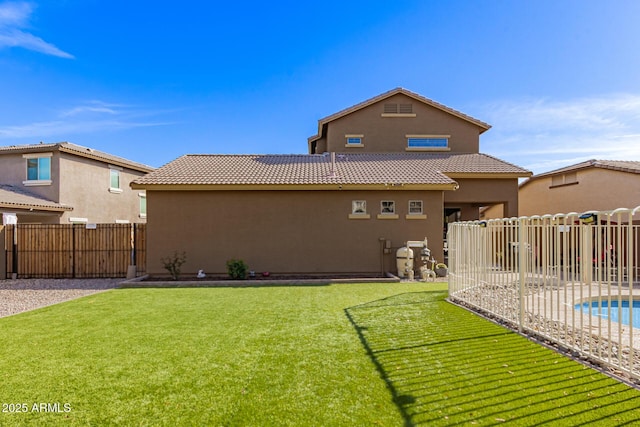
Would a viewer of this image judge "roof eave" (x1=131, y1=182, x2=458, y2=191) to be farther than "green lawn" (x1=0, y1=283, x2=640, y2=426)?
Yes

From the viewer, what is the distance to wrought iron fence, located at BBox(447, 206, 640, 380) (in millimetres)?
4281

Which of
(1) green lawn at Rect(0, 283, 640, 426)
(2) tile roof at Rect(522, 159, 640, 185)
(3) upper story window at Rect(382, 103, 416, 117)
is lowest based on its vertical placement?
(1) green lawn at Rect(0, 283, 640, 426)

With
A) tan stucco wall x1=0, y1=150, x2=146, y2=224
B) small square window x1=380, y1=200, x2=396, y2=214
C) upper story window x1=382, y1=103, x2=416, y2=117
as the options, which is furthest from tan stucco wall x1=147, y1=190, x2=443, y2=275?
tan stucco wall x1=0, y1=150, x2=146, y2=224

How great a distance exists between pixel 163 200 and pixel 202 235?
77.4 inches

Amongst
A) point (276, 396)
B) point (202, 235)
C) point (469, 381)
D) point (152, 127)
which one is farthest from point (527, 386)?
point (152, 127)

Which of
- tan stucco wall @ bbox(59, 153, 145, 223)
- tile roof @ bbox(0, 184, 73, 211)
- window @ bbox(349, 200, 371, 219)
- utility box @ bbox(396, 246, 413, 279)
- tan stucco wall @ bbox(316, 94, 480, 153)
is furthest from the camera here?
tan stucco wall @ bbox(316, 94, 480, 153)

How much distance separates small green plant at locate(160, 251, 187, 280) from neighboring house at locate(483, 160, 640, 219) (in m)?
18.1

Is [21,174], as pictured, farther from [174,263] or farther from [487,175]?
[487,175]

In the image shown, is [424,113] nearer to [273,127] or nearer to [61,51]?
[273,127]

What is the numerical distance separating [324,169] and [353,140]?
5310 millimetres

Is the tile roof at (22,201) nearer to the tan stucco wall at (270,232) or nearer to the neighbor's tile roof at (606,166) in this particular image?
the tan stucco wall at (270,232)

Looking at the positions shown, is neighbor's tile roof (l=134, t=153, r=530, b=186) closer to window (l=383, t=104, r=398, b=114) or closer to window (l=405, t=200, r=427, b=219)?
window (l=405, t=200, r=427, b=219)

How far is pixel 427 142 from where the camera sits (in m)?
19.0

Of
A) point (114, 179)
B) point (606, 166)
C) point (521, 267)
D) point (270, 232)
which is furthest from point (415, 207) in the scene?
point (114, 179)
